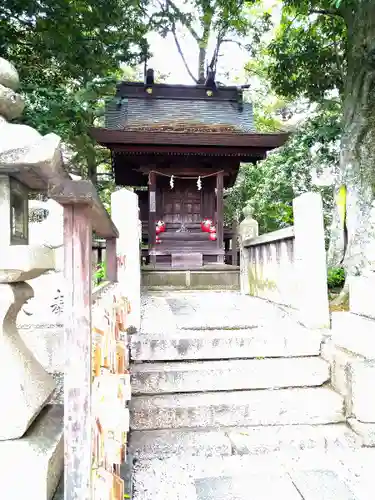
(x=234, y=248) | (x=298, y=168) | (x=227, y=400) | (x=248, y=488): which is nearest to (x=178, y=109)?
(x=298, y=168)

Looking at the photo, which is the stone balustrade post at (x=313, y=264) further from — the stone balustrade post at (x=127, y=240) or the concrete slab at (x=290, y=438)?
Answer: the stone balustrade post at (x=127, y=240)

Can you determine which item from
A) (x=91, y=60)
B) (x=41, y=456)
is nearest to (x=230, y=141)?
(x=91, y=60)

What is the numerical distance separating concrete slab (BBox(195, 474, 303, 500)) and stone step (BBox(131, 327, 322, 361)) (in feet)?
4.15

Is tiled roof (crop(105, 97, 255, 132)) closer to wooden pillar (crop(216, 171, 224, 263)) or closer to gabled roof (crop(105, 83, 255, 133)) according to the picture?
gabled roof (crop(105, 83, 255, 133))

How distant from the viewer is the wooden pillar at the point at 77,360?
4.94 feet

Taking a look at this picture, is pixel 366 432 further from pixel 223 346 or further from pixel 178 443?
pixel 178 443

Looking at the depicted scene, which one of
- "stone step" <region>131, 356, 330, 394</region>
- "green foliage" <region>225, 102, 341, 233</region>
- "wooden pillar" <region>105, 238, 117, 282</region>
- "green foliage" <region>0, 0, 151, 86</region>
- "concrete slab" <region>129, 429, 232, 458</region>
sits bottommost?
Answer: "concrete slab" <region>129, 429, 232, 458</region>

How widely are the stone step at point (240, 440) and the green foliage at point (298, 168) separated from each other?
18.6ft

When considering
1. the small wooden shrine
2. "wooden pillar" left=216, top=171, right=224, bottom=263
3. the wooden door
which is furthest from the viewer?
the wooden door

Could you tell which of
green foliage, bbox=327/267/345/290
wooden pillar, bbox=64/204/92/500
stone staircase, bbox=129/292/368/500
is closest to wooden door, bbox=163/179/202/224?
green foliage, bbox=327/267/345/290

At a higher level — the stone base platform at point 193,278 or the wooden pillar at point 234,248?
the wooden pillar at point 234,248

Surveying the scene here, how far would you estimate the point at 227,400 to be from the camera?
3.23 meters

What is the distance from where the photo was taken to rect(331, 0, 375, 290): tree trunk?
6.17 m

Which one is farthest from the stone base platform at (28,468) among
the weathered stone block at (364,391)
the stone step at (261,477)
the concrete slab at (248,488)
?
the weathered stone block at (364,391)
